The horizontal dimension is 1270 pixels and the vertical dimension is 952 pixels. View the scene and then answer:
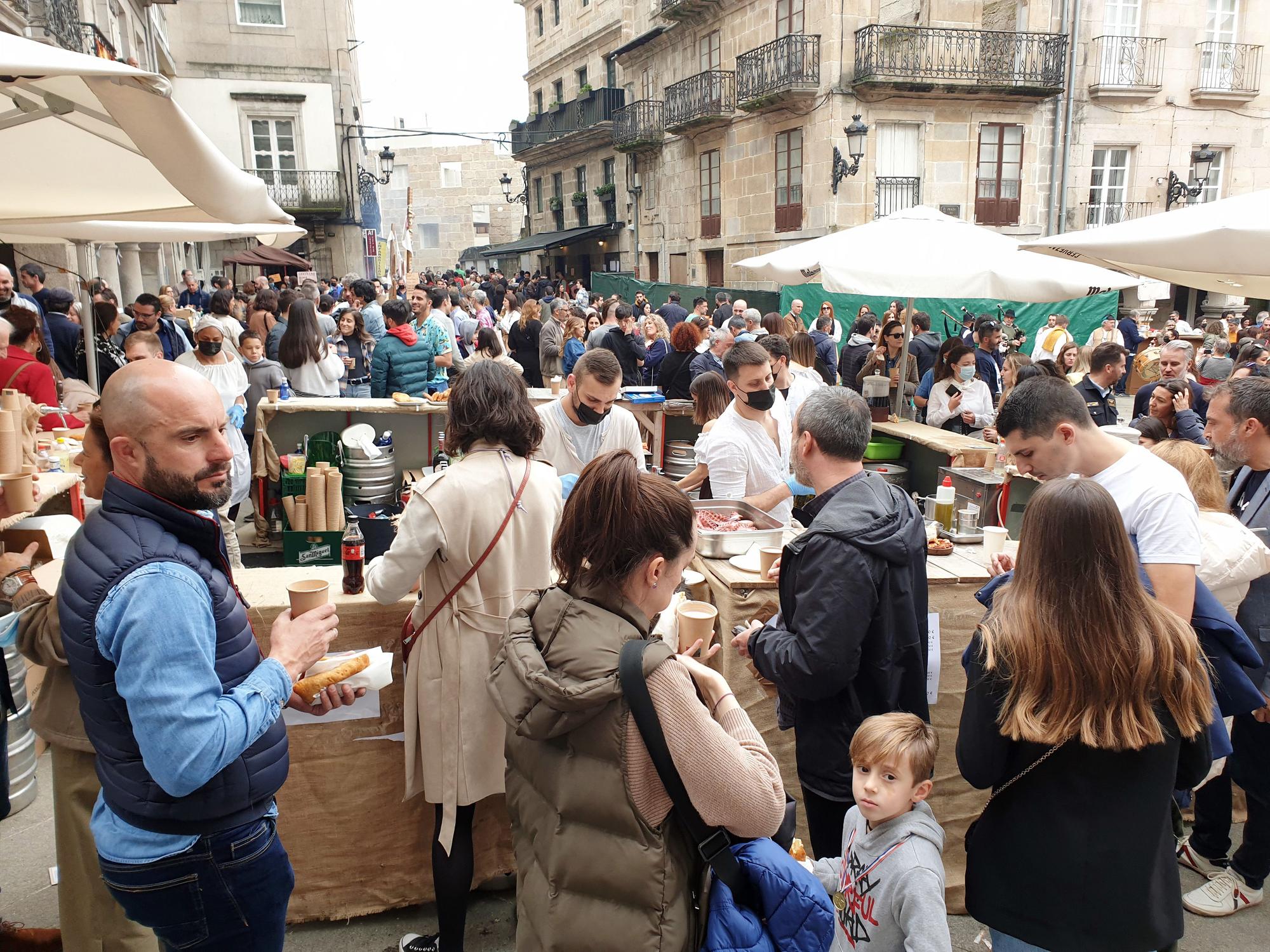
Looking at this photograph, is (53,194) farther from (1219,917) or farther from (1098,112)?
(1098,112)

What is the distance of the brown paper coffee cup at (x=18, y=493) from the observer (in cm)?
351

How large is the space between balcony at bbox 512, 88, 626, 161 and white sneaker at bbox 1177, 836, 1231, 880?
30.5 metres

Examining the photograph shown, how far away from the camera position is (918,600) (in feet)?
8.86

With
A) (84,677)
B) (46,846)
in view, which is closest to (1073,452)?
(84,677)

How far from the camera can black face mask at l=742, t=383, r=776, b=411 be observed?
14.5ft

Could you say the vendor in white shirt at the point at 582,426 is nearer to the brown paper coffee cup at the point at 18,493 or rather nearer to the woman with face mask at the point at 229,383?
the brown paper coffee cup at the point at 18,493

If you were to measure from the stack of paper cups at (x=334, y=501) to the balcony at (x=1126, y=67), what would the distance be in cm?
2170

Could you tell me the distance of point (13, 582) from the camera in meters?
2.57

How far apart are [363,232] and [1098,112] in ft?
78.2

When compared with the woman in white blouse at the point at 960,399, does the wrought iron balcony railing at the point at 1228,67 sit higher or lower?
higher

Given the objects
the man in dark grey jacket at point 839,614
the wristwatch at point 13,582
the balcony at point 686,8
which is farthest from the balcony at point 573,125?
the wristwatch at point 13,582

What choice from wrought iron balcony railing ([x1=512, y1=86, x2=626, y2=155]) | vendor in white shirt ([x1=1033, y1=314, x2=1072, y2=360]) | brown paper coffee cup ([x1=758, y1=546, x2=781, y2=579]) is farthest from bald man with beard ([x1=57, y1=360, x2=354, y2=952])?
wrought iron balcony railing ([x1=512, y1=86, x2=626, y2=155])

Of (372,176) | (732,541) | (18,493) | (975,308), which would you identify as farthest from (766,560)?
(372,176)

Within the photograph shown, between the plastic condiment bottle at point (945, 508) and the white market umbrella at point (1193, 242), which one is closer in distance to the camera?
the white market umbrella at point (1193, 242)
